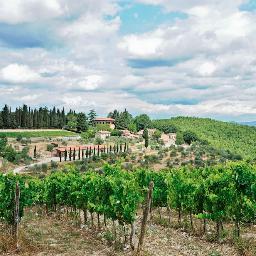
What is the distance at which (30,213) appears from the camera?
A: 32406mm

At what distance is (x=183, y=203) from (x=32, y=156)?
62.6m

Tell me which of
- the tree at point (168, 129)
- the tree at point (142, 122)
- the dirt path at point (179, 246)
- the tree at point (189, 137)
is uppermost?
the tree at point (142, 122)

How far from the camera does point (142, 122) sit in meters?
173

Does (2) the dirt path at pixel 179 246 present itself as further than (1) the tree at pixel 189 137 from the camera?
No

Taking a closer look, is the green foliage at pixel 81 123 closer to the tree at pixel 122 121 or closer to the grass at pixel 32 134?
the grass at pixel 32 134


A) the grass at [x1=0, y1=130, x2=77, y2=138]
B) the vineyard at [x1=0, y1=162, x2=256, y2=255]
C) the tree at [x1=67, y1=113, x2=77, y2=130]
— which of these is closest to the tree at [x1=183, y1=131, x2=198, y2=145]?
the tree at [x1=67, y1=113, x2=77, y2=130]

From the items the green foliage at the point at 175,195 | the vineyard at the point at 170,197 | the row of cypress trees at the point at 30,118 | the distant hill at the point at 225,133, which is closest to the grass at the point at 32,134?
the row of cypress trees at the point at 30,118

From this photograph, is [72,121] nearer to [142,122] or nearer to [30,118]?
[30,118]

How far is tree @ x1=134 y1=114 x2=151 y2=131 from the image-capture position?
172 metres

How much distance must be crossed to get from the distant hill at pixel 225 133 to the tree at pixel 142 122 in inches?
553

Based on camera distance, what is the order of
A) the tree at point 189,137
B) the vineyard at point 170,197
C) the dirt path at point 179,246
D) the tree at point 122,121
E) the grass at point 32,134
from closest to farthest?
the dirt path at point 179,246 < the vineyard at point 170,197 < the grass at point 32,134 < the tree at point 189,137 < the tree at point 122,121

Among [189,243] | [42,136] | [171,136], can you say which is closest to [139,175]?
[189,243]

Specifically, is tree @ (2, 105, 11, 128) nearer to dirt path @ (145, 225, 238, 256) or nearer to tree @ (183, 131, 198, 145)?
tree @ (183, 131, 198, 145)

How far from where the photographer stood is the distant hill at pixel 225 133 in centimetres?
13112
